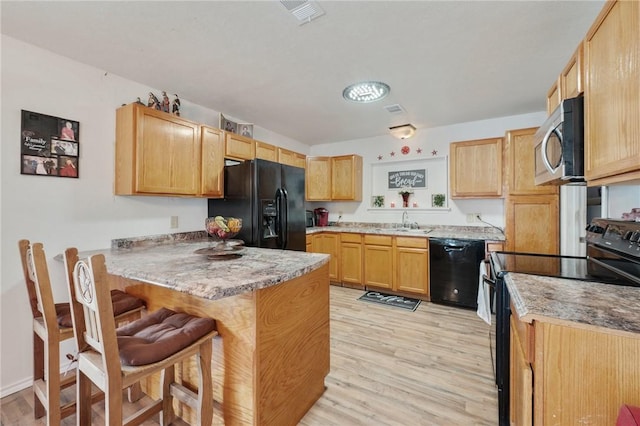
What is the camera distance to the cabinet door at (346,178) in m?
4.41

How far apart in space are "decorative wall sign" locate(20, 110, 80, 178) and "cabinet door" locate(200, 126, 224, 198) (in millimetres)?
969

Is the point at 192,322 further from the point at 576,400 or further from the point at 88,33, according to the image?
the point at 88,33

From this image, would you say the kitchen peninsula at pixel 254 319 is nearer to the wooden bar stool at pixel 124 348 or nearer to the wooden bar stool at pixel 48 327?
the wooden bar stool at pixel 124 348

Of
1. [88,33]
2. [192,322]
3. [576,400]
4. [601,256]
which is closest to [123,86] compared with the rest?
[88,33]

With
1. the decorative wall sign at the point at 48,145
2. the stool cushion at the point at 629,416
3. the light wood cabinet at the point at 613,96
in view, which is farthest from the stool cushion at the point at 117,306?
the light wood cabinet at the point at 613,96

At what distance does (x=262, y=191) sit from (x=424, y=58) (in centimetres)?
189

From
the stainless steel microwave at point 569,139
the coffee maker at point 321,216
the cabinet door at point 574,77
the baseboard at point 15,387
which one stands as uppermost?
the cabinet door at point 574,77

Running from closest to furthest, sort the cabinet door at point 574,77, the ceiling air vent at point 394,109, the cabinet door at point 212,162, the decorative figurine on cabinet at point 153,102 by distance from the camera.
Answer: the cabinet door at point 574,77 → the decorative figurine on cabinet at point 153,102 → the cabinet door at point 212,162 → the ceiling air vent at point 394,109

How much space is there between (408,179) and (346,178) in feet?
3.27

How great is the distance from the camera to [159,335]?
121 centimetres

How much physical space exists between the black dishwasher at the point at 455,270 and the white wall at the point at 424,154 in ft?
2.44

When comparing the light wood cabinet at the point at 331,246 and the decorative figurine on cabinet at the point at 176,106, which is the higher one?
the decorative figurine on cabinet at the point at 176,106

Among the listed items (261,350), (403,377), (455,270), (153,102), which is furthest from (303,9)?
(455,270)

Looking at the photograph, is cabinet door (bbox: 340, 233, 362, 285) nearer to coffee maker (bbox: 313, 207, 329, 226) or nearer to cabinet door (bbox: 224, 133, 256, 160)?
coffee maker (bbox: 313, 207, 329, 226)
